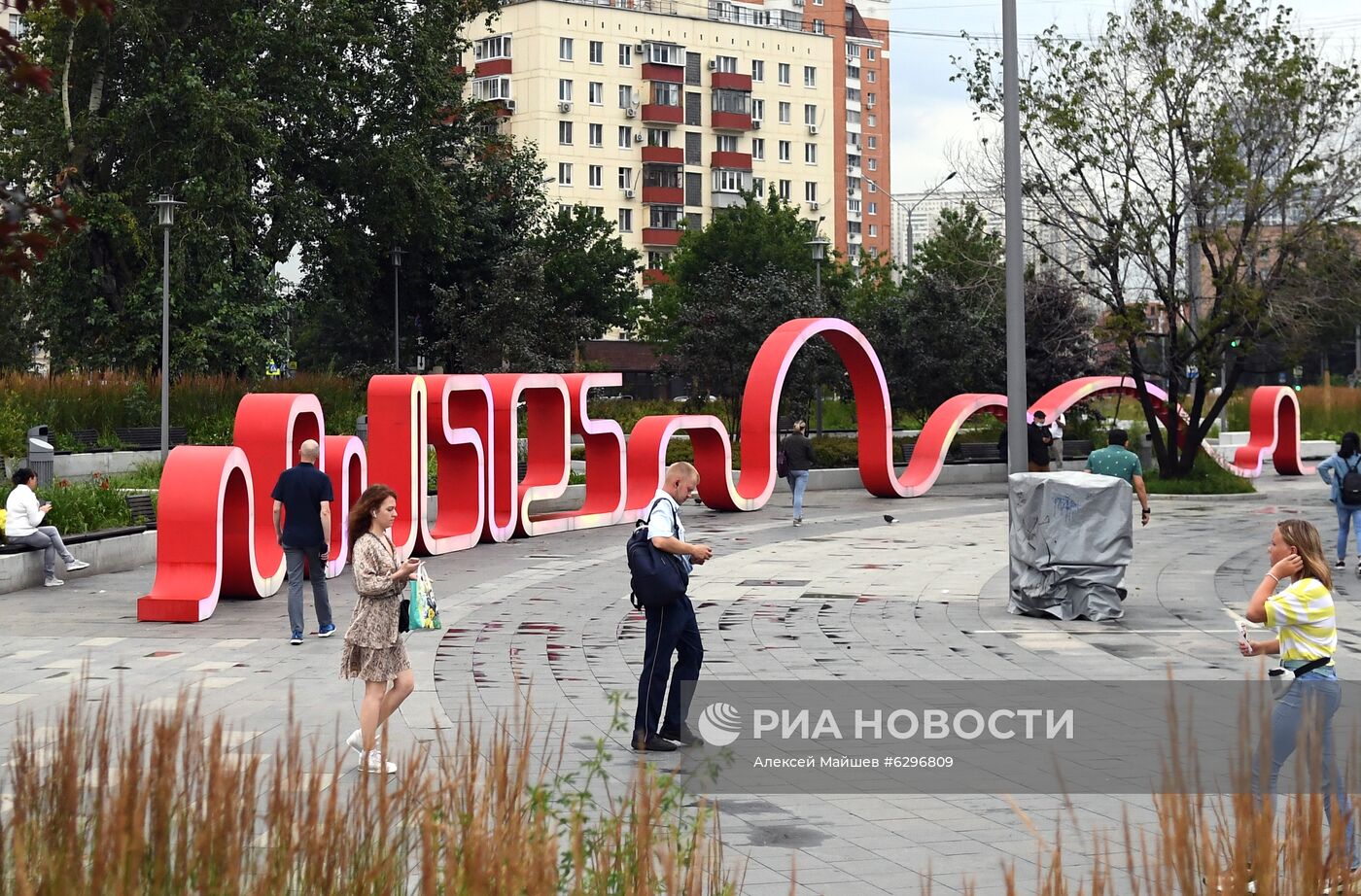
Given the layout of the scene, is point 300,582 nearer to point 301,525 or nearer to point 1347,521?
point 301,525

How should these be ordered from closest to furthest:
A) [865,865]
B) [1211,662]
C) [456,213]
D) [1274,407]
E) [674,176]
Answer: [865,865] < [1211,662] < [1274,407] < [456,213] < [674,176]

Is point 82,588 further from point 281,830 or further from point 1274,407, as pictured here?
point 1274,407

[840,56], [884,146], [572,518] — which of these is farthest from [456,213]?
[884,146]

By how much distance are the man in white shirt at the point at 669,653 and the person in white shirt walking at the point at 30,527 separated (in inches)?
390

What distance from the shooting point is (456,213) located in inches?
1646

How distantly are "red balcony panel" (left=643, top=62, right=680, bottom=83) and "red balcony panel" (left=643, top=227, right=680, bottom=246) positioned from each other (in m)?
7.92

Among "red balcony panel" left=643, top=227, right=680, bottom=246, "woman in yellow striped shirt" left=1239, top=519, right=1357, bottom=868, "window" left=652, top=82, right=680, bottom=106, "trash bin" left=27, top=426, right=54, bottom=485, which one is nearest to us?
"woman in yellow striped shirt" left=1239, top=519, right=1357, bottom=868

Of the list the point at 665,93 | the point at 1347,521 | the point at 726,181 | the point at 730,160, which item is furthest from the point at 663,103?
the point at 1347,521

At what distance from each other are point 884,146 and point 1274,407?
77.4 meters

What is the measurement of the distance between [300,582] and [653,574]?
5.02 m

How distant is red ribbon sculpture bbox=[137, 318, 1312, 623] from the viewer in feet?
49.3

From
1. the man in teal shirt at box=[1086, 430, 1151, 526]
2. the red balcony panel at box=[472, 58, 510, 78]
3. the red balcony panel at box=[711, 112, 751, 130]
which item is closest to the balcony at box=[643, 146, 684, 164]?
the red balcony panel at box=[711, 112, 751, 130]

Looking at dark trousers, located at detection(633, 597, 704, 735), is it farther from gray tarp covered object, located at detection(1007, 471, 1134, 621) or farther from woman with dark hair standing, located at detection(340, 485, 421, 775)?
gray tarp covered object, located at detection(1007, 471, 1134, 621)

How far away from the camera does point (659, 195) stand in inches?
3292
